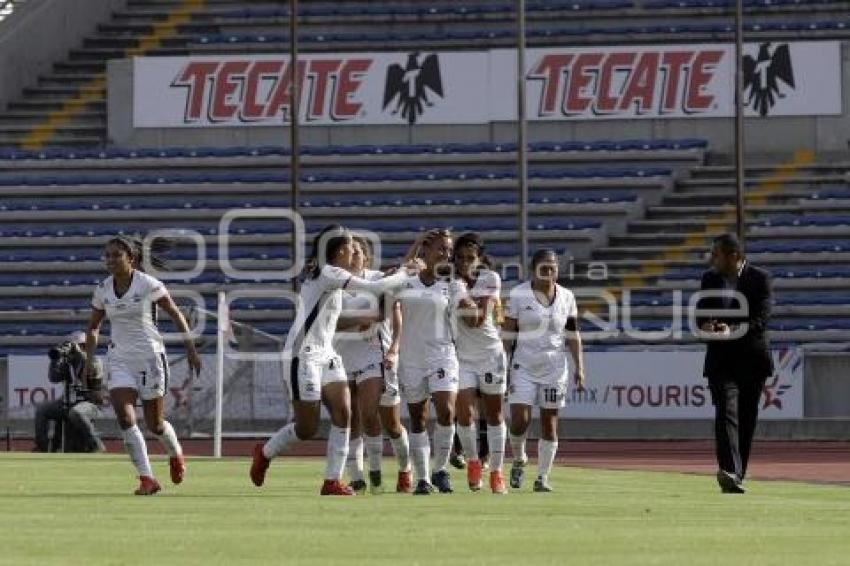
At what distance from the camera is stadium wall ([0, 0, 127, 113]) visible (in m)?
52.5

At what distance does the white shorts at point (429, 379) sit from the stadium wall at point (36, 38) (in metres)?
33.7

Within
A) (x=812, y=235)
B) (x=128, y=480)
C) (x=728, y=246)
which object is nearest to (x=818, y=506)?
(x=728, y=246)

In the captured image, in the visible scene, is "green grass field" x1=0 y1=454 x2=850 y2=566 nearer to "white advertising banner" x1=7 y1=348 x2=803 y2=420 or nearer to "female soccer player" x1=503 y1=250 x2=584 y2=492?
"female soccer player" x1=503 y1=250 x2=584 y2=492

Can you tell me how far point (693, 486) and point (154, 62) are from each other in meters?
30.7

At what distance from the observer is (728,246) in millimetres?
19734

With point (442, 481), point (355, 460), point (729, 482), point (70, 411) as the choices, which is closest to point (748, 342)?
point (729, 482)

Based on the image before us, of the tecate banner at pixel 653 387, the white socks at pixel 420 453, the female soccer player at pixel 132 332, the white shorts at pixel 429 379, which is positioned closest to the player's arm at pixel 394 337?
the white shorts at pixel 429 379

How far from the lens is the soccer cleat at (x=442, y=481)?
19734mm

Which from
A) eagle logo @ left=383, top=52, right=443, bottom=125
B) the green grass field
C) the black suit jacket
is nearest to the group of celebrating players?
the green grass field

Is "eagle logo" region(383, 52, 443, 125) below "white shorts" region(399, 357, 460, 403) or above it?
above

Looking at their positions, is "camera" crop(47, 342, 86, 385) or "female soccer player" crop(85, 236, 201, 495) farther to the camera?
"camera" crop(47, 342, 86, 385)

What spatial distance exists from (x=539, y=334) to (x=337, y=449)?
8.73 ft

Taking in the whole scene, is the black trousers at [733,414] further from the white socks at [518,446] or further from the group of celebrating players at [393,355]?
the white socks at [518,446]

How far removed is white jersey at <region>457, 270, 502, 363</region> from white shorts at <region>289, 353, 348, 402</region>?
211 cm
